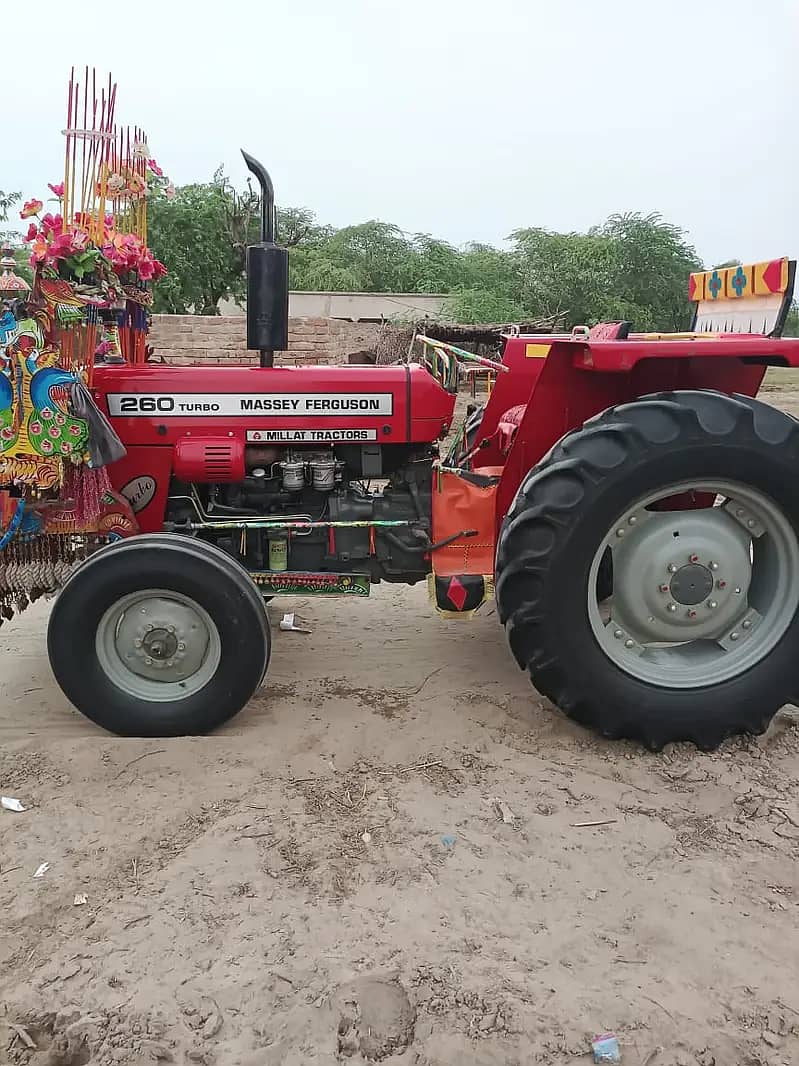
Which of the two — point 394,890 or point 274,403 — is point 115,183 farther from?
point 394,890

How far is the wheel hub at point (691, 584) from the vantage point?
312cm

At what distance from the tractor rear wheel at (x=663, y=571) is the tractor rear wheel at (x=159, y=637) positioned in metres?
0.98

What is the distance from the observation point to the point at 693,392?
3006 mm

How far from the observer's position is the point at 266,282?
331 cm

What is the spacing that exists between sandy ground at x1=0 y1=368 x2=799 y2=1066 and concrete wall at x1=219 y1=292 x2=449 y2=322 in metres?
20.9

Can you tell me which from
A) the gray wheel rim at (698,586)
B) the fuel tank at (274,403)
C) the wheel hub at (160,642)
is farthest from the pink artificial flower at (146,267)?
the gray wheel rim at (698,586)

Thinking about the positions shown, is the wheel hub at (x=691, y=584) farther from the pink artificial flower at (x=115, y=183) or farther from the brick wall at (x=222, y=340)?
the brick wall at (x=222, y=340)

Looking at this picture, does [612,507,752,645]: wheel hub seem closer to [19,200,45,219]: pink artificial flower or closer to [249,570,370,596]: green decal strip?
[249,570,370,596]: green decal strip

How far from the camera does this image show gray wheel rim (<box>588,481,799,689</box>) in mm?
3119

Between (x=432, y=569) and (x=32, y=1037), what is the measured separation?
2222mm

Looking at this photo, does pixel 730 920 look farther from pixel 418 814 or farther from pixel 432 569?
pixel 432 569

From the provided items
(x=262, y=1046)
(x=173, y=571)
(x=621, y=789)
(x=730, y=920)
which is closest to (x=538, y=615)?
(x=621, y=789)

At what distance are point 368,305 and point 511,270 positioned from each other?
22.5ft

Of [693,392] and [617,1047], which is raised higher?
[693,392]
